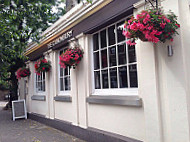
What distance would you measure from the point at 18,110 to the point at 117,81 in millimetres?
7186

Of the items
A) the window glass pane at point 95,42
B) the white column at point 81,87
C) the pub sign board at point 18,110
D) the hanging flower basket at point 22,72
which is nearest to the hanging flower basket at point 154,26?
the window glass pane at point 95,42

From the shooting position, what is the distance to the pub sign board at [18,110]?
1016cm

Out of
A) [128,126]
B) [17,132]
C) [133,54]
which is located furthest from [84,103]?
[17,132]

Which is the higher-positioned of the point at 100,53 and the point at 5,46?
the point at 5,46

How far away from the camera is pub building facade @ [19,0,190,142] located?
361 centimetres

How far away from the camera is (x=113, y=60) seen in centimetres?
527

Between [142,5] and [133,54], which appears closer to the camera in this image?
[142,5]

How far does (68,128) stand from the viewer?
6.82 m

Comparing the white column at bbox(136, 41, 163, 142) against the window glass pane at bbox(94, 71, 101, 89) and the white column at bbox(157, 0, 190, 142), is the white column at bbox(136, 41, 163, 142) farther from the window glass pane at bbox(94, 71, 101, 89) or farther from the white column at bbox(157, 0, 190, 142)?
the window glass pane at bbox(94, 71, 101, 89)

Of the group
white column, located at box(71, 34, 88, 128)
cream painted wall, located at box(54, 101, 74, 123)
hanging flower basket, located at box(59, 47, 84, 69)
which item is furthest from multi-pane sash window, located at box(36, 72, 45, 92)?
hanging flower basket, located at box(59, 47, 84, 69)

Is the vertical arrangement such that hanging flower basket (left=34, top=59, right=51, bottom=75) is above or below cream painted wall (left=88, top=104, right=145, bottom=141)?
above

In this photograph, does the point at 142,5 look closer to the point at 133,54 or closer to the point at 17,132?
the point at 133,54

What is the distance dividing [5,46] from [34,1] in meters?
2.25

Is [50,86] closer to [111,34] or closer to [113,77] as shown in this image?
[113,77]
